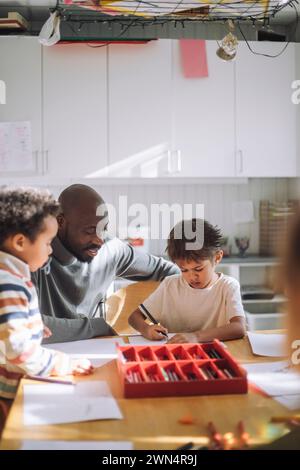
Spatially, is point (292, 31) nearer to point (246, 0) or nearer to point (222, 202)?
point (222, 202)

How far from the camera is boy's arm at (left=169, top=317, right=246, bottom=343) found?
181 cm

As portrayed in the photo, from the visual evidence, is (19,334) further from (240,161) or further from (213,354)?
(240,161)

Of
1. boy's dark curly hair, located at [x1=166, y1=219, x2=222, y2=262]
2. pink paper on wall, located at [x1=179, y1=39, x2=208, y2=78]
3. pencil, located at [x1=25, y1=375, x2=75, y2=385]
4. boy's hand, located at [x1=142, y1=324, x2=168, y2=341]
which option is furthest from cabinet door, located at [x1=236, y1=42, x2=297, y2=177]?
pencil, located at [x1=25, y1=375, x2=75, y2=385]

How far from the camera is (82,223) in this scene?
220cm

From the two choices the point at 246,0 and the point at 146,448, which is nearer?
the point at 146,448

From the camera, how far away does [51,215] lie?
1.70 metres

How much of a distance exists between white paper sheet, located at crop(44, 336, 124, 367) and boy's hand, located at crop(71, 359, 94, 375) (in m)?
0.07

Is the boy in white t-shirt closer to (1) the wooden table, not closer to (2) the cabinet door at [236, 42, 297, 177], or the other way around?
(1) the wooden table

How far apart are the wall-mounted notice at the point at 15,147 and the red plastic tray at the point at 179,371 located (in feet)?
7.78

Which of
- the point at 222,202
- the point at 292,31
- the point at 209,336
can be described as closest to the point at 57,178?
the point at 222,202

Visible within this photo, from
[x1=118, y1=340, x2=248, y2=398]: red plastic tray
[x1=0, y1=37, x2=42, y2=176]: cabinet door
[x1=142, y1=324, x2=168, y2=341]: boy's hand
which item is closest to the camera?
[x1=118, y1=340, x2=248, y2=398]: red plastic tray

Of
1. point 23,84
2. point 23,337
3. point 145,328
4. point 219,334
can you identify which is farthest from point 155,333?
point 23,84
